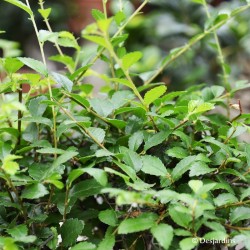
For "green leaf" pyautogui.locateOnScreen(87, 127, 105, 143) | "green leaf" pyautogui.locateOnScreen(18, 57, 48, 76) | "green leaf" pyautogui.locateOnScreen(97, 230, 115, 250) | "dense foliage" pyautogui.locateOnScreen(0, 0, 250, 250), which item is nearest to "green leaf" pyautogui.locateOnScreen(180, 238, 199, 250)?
"dense foliage" pyautogui.locateOnScreen(0, 0, 250, 250)

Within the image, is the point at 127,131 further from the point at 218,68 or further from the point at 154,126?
the point at 218,68

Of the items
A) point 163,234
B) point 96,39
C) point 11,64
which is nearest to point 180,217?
point 163,234

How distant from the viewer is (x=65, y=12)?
3.69m

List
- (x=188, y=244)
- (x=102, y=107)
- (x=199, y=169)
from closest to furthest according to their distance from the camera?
(x=188, y=244) → (x=199, y=169) → (x=102, y=107)

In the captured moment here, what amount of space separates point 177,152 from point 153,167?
0.19 ft

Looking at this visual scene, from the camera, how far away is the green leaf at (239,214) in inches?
23.6

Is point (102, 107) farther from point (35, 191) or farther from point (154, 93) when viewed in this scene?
point (35, 191)

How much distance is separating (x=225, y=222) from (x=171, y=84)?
6.72ft

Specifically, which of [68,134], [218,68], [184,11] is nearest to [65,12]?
[184,11]

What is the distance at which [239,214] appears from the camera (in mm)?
606

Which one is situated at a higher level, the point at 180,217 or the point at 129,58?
the point at 129,58

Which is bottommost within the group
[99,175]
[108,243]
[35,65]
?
[108,243]

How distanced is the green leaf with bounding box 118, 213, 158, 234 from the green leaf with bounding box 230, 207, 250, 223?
12cm

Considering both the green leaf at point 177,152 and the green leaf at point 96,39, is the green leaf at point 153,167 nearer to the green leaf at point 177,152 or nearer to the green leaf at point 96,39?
the green leaf at point 177,152
